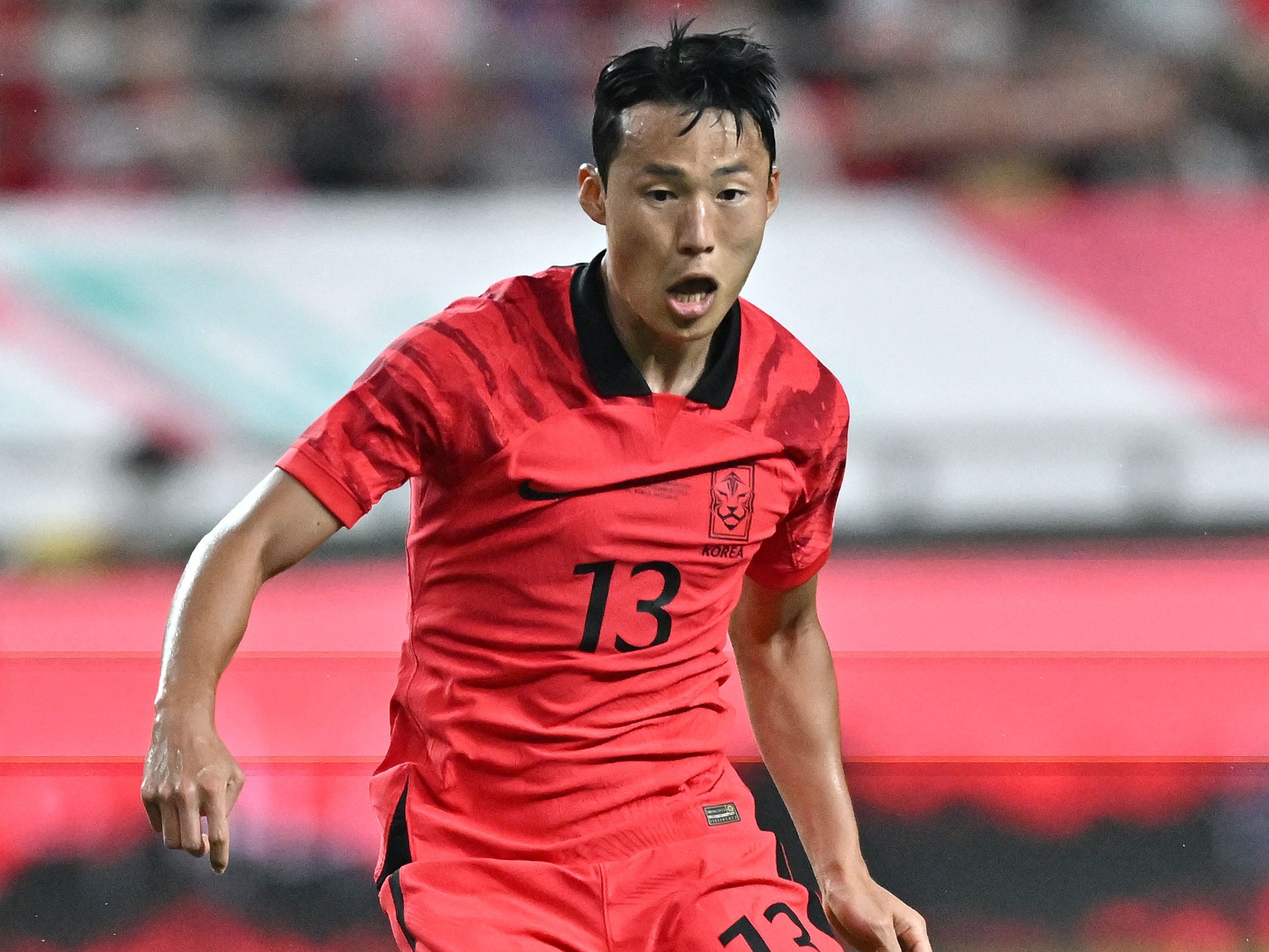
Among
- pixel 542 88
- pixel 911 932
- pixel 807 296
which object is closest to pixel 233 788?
pixel 911 932

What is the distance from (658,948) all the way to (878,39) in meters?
3.34

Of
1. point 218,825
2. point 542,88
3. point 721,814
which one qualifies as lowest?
point 721,814

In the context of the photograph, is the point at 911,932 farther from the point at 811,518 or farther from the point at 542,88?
the point at 542,88

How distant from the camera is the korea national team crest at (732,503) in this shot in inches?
60.5

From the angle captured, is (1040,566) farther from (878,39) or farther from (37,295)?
(37,295)

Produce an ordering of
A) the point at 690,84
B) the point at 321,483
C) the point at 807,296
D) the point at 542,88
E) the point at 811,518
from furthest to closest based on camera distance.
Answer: the point at 542,88 → the point at 807,296 → the point at 811,518 → the point at 690,84 → the point at 321,483

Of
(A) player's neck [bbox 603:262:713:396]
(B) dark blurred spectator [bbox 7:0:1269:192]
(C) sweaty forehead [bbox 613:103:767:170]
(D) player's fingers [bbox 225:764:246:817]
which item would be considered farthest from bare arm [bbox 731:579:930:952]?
(B) dark blurred spectator [bbox 7:0:1269:192]

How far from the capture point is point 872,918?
5.24 feet

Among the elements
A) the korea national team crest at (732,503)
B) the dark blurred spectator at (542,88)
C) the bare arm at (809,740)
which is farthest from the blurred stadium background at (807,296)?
the korea national team crest at (732,503)

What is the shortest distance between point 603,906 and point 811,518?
0.46 metres

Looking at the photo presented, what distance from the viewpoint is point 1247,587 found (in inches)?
132

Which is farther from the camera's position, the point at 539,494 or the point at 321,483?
the point at 539,494

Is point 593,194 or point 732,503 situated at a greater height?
point 593,194

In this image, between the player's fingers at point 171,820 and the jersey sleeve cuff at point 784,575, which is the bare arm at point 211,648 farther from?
the jersey sleeve cuff at point 784,575
